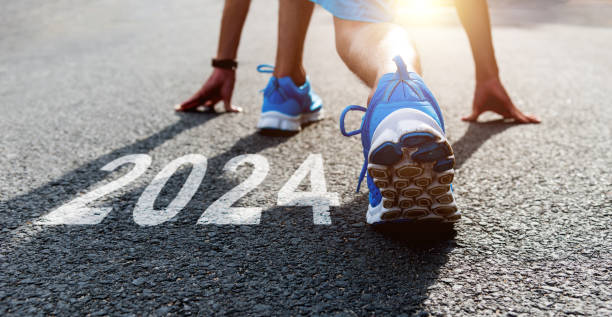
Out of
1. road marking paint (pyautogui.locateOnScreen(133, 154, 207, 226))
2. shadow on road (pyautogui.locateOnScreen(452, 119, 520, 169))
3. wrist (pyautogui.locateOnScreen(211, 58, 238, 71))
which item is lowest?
shadow on road (pyautogui.locateOnScreen(452, 119, 520, 169))

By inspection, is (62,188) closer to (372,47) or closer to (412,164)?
(372,47)

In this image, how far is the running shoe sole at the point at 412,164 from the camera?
135 centimetres

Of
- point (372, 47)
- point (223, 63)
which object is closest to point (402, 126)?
point (372, 47)

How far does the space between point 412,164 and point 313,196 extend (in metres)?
0.68

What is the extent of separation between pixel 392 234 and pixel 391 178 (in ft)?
1.00

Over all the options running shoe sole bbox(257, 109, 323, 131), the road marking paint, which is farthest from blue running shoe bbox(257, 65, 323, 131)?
the road marking paint

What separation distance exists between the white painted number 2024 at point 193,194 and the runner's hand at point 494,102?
1116 millimetres

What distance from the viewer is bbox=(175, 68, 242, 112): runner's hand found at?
3180 millimetres

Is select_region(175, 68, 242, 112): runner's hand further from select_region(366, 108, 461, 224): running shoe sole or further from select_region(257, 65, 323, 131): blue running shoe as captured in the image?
select_region(366, 108, 461, 224): running shoe sole

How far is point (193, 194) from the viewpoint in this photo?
199cm

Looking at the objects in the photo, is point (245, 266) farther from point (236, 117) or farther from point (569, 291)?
point (236, 117)

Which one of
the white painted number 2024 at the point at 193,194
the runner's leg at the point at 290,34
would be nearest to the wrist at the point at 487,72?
the runner's leg at the point at 290,34

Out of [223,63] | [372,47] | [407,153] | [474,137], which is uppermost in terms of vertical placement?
[372,47]

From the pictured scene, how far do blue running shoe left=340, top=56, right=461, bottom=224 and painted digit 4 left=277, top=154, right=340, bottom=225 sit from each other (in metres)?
0.28
